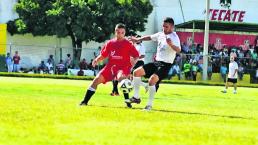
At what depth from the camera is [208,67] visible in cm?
4731

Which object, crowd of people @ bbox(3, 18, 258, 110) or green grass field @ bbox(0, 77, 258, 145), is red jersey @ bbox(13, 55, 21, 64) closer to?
crowd of people @ bbox(3, 18, 258, 110)

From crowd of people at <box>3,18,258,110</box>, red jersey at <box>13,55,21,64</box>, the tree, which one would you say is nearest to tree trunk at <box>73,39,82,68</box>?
the tree

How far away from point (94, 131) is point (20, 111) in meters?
3.02

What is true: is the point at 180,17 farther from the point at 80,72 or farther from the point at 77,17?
the point at 80,72

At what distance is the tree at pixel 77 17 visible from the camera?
50.3 metres

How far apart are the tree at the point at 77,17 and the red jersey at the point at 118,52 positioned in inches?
1337

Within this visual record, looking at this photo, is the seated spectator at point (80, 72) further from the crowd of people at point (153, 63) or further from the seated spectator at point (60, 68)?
the seated spectator at point (60, 68)

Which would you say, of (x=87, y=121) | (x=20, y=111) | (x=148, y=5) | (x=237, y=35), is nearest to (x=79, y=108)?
(x=20, y=111)

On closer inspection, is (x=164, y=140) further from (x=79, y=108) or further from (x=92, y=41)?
(x=92, y=41)

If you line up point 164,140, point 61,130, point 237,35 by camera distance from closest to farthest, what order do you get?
point 164,140 < point 61,130 < point 237,35

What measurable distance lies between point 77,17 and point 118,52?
3506 centimetres

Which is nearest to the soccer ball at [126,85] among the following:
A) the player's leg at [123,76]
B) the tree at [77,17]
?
the player's leg at [123,76]

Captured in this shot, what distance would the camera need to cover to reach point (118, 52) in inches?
610

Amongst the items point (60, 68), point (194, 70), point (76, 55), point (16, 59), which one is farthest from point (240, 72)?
point (16, 59)
